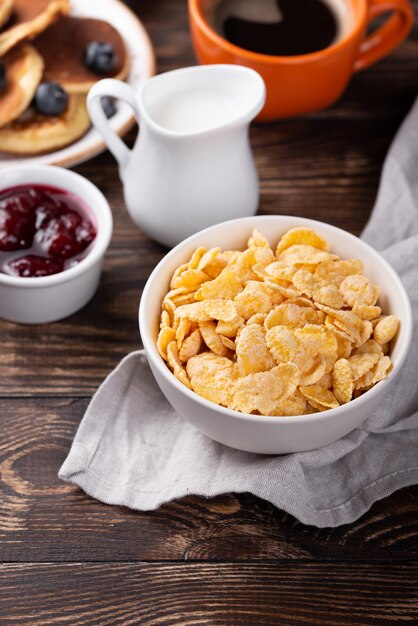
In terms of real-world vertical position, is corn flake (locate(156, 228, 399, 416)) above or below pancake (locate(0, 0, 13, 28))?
below

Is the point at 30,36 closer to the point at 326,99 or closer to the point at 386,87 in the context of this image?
the point at 326,99

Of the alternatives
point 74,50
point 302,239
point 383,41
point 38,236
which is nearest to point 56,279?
point 38,236

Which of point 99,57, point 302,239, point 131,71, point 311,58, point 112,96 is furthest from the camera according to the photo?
point 131,71

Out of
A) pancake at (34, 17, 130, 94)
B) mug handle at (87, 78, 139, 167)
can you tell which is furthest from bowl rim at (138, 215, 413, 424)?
pancake at (34, 17, 130, 94)

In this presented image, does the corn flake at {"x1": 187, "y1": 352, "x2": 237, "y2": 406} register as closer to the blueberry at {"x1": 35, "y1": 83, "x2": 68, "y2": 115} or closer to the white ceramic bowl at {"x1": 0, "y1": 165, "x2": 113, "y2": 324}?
the white ceramic bowl at {"x1": 0, "y1": 165, "x2": 113, "y2": 324}

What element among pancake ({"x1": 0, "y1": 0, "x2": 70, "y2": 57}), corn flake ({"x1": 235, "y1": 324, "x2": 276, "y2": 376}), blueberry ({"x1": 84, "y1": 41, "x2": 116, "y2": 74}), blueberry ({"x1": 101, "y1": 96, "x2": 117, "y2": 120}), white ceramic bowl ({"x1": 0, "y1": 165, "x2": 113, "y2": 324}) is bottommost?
white ceramic bowl ({"x1": 0, "y1": 165, "x2": 113, "y2": 324})

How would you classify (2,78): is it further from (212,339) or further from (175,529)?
(175,529)

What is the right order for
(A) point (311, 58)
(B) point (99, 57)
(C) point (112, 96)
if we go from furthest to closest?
1. (B) point (99, 57)
2. (A) point (311, 58)
3. (C) point (112, 96)
